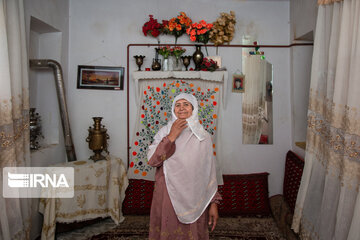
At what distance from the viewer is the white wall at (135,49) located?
3.26 meters

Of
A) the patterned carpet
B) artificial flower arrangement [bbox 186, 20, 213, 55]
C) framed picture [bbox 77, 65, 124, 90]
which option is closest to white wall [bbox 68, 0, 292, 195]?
framed picture [bbox 77, 65, 124, 90]

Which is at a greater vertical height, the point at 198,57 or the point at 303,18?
the point at 303,18

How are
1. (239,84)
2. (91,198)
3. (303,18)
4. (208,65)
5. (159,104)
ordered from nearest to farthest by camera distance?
(91,198), (303,18), (208,65), (159,104), (239,84)

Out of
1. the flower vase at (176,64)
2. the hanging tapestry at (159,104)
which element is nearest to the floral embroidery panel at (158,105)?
the hanging tapestry at (159,104)

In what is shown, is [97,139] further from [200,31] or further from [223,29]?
[223,29]

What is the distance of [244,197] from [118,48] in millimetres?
2626

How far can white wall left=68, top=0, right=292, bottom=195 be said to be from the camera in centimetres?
326

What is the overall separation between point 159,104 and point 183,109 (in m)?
1.48

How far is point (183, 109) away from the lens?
1.69m

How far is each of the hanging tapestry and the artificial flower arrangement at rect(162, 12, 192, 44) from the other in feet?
2.04

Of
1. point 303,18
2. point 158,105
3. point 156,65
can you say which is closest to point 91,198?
point 158,105

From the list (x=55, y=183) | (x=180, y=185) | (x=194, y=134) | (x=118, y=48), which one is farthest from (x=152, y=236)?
(x=118, y=48)

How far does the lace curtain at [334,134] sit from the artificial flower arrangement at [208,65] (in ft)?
3.99

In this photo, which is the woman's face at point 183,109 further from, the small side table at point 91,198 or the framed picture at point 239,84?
the framed picture at point 239,84
